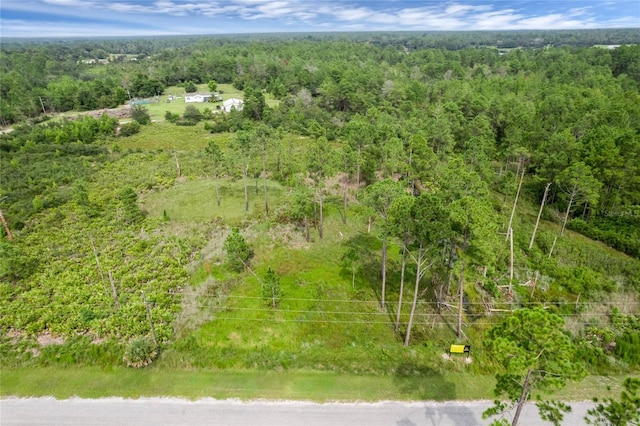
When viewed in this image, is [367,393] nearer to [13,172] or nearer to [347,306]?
[347,306]

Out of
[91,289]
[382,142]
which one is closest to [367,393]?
[91,289]

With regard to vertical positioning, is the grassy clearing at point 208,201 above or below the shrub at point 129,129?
below

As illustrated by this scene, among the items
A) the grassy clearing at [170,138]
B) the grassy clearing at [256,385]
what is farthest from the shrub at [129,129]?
the grassy clearing at [256,385]

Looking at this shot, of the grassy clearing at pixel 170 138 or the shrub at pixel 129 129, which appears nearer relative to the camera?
the grassy clearing at pixel 170 138

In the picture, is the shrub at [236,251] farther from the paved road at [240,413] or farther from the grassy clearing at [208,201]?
the paved road at [240,413]

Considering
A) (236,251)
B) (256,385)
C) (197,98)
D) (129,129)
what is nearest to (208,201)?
(236,251)
